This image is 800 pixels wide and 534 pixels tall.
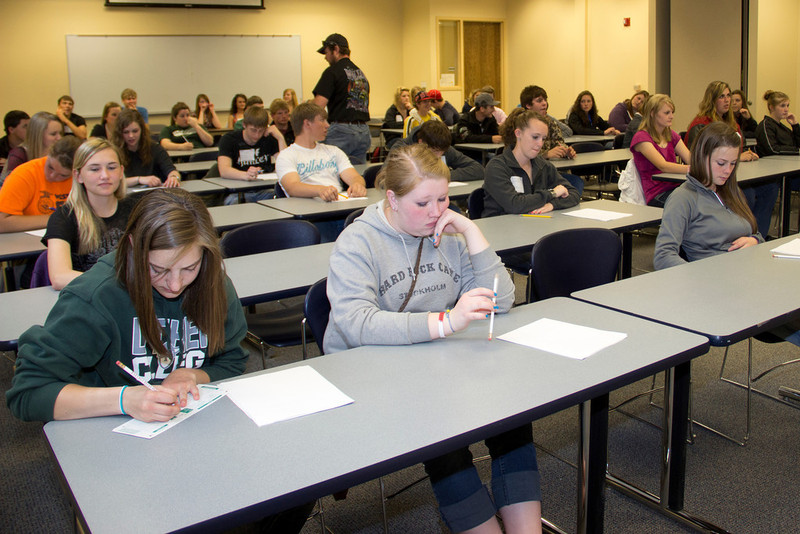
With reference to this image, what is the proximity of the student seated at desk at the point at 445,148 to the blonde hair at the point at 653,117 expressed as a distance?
49.0 inches

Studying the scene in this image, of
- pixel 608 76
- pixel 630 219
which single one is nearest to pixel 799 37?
pixel 608 76

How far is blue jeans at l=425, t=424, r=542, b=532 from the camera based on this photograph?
60.5 inches

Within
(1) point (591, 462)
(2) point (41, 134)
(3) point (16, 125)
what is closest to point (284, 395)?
(1) point (591, 462)

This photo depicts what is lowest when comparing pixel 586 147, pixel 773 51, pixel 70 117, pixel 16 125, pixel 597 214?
pixel 597 214

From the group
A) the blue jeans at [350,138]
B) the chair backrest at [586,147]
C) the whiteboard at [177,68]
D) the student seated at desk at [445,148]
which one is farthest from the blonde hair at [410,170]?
the whiteboard at [177,68]

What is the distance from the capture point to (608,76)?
34.4ft

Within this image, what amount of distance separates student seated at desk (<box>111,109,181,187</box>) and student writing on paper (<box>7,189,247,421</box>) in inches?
117

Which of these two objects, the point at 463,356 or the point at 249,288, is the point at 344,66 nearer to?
the point at 249,288

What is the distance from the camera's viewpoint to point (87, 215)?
245cm

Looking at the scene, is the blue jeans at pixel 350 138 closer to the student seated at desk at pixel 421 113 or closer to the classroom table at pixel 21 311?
the student seated at desk at pixel 421 113

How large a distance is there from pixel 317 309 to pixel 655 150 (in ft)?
11.4

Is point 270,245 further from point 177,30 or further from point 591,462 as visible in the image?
point 177,30

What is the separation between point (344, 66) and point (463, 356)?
4208mm

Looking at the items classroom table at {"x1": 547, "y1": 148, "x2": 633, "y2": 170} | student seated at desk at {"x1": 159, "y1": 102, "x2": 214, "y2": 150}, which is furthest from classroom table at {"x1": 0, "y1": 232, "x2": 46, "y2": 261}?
student seated at desk at {"x1": 159, "y1": 102, "x2": 214, "y2": 150}
